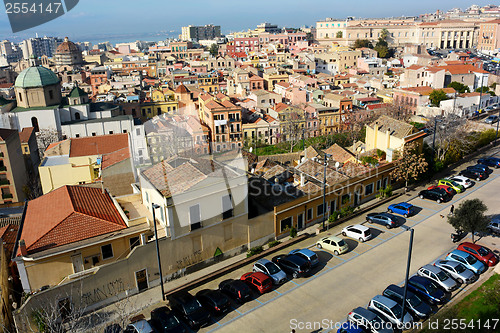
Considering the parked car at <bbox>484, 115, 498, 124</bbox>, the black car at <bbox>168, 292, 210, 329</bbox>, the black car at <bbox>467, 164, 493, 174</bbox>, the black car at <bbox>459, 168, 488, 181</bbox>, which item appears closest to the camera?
the black car at <bbox>168, 292, 210, 329</bbox>

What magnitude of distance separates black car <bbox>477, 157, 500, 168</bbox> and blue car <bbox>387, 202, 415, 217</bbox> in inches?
536

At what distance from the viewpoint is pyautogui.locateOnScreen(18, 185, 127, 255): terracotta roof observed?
1988 centimetres

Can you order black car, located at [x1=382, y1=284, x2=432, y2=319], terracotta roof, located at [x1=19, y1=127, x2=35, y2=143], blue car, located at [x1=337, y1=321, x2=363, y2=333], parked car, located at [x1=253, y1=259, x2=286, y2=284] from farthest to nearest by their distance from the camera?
terracotta roof, located at [x1=19, y1=127, x2=35, y2=143] → parked car, located at [x1=253, y1=259, x2=286, y2=284] → black car, located at [x1=382, y1=284, x2=432, y2=319] → blue car, located at [x1=337, y1=321, x2=363, y2=333]

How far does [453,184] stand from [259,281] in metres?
19.9

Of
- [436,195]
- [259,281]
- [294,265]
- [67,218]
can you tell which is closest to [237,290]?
[259,281]

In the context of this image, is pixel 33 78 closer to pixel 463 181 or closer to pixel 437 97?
pixel 463 181

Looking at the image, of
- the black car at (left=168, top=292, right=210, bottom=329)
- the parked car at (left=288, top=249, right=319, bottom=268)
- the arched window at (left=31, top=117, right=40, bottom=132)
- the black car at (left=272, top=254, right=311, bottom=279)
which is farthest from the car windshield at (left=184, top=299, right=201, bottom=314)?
the arched window at (left=31, top=117, right=40, bottom=132)

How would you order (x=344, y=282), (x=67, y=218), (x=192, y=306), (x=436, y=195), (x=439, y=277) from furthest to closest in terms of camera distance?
(x=436, y=195) → (x=67, y=218) → (x=344, y=282) → (x=439, y=277) → (x=192, y=306)

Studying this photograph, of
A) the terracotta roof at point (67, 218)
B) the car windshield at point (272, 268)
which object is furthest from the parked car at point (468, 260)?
the terracotta roof at point (67, 218)

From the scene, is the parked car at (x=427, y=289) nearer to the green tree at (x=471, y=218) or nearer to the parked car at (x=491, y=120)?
the green tree at (x=471, y=218)

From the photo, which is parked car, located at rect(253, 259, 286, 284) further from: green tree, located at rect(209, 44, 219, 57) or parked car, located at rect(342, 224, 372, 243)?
green tree, located at rect(209, 44, 219, 57)

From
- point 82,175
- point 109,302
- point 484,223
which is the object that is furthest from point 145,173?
point 484,223

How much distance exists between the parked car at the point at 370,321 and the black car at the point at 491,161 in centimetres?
2620

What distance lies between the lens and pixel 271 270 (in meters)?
21.0
